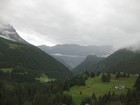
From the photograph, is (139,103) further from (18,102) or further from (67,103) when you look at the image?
(18,102)

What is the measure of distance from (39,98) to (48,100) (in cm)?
A: 701

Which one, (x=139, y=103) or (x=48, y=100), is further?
(x=48, y=100)

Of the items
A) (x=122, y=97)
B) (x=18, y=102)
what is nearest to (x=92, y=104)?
(x=122, y=97)

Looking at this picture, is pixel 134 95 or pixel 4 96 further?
pixel 4 96

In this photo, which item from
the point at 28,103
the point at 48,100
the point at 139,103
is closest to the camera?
the point at 139,103

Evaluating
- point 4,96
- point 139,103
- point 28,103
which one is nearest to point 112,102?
point 139,103

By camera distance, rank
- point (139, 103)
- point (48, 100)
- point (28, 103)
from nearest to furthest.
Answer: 1. point (139, 103)
2. point (28, 103)
3. point (48, 100)

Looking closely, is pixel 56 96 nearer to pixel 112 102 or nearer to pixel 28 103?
pixel 28 103

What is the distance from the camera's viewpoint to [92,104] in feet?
560

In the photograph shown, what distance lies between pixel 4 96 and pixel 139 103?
82.5 m

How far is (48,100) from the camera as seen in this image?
6988 inches

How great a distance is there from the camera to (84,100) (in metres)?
186

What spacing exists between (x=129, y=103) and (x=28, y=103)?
57.5 m

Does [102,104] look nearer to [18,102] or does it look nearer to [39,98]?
[39,98]
